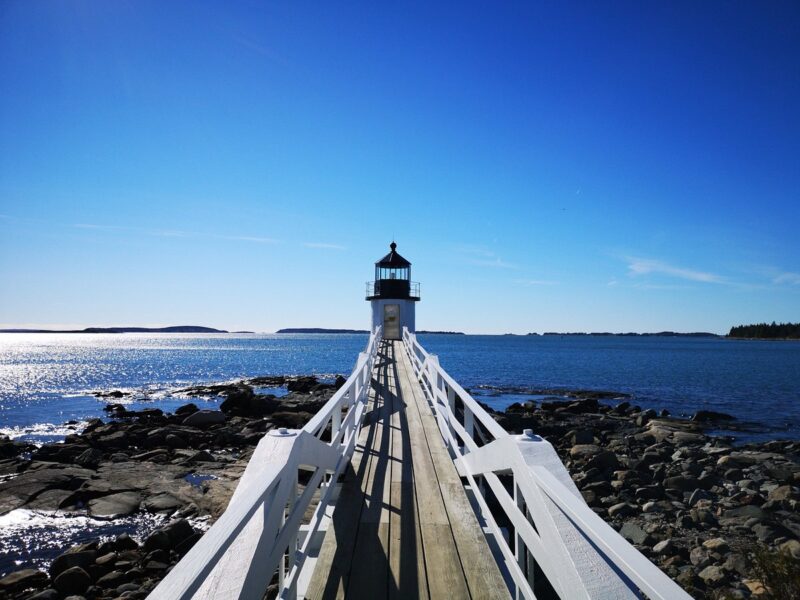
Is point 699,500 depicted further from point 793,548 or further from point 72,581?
point 72,581

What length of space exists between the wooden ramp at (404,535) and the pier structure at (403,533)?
0.01 metres

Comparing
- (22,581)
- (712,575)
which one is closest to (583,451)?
(712,575)

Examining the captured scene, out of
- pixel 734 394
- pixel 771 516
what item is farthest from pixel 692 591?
pixel 734 394

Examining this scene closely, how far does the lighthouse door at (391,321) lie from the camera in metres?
25.4

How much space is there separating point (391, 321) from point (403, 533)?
71.5ft

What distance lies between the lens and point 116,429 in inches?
740

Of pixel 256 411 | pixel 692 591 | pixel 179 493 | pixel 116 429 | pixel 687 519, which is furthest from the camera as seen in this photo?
pixel 256 411

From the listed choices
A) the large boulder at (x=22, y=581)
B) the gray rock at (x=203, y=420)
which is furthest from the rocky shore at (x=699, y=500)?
the gray rock at (x=203, y=420)

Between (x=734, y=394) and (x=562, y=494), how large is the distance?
3591cm

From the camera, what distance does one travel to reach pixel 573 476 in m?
11.9

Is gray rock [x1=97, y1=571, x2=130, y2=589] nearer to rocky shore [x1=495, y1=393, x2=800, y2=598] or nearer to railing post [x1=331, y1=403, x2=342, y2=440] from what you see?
railing post [x1=331, y1=403, x2=342, y2=440]

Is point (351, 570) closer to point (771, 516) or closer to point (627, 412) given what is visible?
point (771, 516)

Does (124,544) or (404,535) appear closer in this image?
(404,535)

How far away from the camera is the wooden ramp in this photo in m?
3.20
